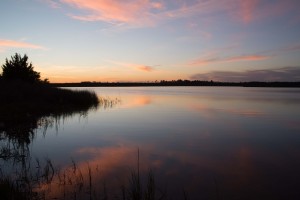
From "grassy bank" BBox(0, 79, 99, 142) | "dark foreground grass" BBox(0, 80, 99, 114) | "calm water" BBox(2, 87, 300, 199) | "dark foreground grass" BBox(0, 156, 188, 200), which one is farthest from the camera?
"dark foreground grass" BBox(0, 80, 99, 114)

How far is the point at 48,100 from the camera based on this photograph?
34094 mm

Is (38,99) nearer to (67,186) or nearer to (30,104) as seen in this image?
(30,104)

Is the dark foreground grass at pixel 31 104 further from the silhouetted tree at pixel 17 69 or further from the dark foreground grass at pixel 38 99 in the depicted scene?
the silhouetted tree at pixel 17 69

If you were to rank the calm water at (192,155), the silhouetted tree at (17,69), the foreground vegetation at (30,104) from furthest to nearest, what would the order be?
the silhouetted tree at (17,69) → the foreground vegetation at (30,104) → the calm water at (192,155)

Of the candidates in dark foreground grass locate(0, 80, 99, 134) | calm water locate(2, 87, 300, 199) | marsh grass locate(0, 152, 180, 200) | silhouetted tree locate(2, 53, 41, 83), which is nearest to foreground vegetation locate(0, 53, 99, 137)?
dark foreground grass locate(0, 80, 99, 134)

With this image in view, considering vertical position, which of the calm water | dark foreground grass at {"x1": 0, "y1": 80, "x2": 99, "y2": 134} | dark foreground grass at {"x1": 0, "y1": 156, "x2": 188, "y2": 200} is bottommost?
the calm water

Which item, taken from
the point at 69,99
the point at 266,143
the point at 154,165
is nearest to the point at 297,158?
the point at 266,143

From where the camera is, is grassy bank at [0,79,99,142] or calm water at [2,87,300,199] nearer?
calm water at [2,87,300,199]

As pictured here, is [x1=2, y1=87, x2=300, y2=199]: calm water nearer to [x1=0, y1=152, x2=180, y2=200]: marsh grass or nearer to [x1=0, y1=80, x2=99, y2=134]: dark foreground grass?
[x1=0, y1=152, x2=180, y2=200]: marsh grass

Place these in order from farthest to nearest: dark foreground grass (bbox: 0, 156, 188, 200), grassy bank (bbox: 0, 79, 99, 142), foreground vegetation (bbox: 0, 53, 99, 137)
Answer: foreground vegetation (bbox: 0, 53, 99, 137)
grassy bank (bbox: 0, 79, 99, 142)
dark foreground grass (bbox: 0, 156, 188, 200)

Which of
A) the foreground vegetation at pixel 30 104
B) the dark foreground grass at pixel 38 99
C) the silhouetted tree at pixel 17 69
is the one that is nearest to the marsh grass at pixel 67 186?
the foreground vegetation at pixel 30 104

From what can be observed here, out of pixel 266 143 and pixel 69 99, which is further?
pixel 69 99

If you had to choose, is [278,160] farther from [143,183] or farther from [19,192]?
[19,192]

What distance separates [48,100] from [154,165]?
84.0ft
